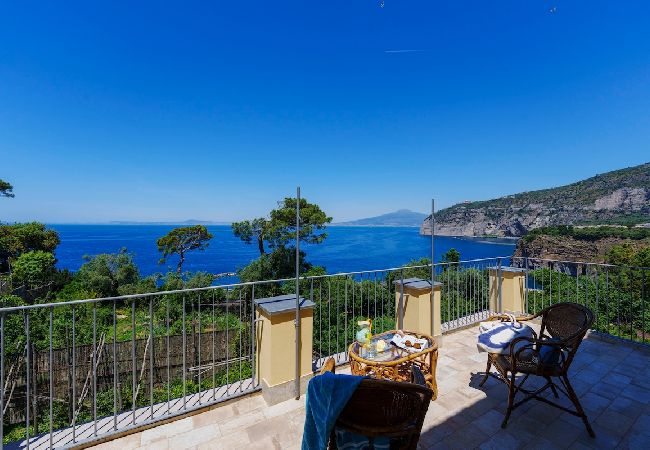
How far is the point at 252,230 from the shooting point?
21844 mm

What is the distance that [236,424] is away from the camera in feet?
7.58

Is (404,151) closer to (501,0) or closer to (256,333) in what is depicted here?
(501,0)

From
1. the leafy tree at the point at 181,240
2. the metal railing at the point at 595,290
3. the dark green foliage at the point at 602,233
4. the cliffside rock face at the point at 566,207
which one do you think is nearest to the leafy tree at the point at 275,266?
the leafy tree at the point at 181,240

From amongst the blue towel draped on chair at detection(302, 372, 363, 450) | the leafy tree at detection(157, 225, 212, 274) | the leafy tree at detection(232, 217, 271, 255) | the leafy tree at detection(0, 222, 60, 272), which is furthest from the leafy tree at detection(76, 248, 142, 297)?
the blue towel draped on chair at detection(302, 372, 363, 450)

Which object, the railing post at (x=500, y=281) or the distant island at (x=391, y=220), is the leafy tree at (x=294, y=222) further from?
the distant island at (x=391, y=220)

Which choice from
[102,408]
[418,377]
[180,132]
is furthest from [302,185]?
[180,132]

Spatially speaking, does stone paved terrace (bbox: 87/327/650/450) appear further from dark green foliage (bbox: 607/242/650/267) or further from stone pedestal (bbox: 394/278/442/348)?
dark green foliage (bbox: 607/242/650/267)

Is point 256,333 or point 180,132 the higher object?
point 180,132

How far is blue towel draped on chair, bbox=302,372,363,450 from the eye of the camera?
3.85ft

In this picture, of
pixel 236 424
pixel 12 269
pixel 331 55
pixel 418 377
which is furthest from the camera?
pixel 12 269

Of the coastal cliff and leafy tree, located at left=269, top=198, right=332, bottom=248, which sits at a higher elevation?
leafy tree, located at left=269, top=198, right=332, bottom=248

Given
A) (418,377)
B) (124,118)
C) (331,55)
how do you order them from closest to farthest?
1. (418,377)
2. (331,55)
3. (124,118)

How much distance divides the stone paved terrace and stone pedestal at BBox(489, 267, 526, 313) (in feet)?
5.88

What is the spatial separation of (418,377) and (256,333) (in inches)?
67.7
